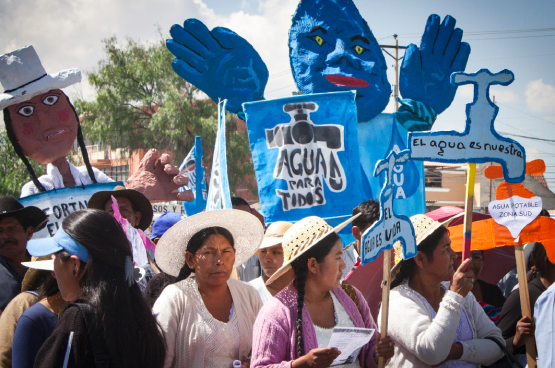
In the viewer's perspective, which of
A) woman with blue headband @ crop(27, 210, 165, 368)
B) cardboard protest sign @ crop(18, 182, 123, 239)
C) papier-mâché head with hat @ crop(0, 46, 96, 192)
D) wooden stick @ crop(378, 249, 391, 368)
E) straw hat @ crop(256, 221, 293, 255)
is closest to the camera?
woman with blue headband @ crop(27, 210, 165, 368)

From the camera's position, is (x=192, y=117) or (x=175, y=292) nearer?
(x=175, y=292)

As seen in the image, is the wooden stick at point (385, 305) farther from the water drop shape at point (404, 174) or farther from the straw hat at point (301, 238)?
the water drop shape at point (404, 174)

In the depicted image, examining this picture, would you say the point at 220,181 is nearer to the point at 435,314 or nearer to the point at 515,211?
the point at 435,314

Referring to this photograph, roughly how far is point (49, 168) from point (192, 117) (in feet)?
41.5

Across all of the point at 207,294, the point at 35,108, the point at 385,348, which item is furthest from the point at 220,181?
the point at 385,348

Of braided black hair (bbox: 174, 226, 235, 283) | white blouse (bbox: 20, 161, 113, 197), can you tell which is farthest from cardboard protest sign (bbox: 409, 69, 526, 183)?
white blouse (bbox: 20, 161, 113, 197)

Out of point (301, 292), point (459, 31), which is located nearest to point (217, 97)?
point (459, 31)

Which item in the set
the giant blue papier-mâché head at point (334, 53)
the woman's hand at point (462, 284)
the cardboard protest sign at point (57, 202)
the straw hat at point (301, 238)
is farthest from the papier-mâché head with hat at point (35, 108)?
the woman's hand at point (462, 284)

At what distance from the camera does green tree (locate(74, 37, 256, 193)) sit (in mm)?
16547

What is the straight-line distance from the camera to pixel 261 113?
14.0ft

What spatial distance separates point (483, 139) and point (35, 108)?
3.52 m

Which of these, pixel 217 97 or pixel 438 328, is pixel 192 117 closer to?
pixel 217 97

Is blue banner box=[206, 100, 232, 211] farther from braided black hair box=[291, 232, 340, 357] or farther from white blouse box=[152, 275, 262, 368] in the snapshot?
braided black hair box=[291, 232, 340, 357]

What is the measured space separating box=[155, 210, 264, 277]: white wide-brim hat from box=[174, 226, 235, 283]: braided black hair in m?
0.02
